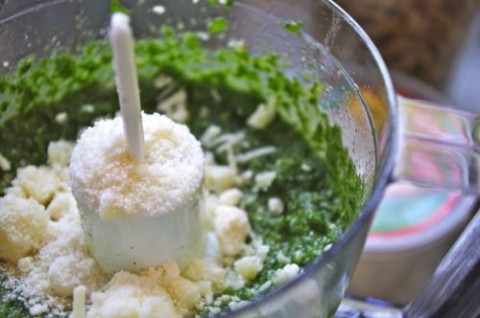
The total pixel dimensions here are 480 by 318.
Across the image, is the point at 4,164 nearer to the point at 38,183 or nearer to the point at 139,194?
the point at 38,183

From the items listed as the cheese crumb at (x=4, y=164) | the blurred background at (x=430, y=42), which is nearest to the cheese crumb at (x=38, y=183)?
the cheese crumb at (x=4, y=164)

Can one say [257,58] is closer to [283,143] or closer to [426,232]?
[283,143]

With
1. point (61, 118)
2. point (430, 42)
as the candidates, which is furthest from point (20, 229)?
point (430, 42)

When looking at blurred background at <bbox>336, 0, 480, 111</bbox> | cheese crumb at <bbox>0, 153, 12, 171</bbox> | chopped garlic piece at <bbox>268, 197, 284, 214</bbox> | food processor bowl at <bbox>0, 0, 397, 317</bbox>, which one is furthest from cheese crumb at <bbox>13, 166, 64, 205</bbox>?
blurred background at <bbox>336, 0, 480, 111</bbox>

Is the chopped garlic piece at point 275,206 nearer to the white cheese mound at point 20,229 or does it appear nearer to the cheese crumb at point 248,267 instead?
the cheese crumb at point 248,267

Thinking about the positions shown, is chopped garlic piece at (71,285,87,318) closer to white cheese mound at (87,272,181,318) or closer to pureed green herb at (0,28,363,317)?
white cheese mound at (87,272,181,318)

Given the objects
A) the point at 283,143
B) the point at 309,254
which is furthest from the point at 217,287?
the point at 283,143
